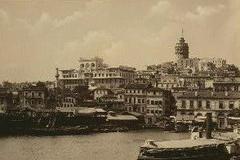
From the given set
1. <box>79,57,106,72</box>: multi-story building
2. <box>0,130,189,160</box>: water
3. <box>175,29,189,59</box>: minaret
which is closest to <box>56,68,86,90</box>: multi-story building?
<box>79,57,106,72</box>: multi-story building

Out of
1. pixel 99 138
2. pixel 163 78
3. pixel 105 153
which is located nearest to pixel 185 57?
pixel 163 78

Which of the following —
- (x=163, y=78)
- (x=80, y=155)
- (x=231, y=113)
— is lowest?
(x=80, y=155)

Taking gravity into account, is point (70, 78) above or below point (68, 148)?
above

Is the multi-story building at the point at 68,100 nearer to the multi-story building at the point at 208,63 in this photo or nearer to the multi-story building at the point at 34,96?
the multi-story building at the point at 34,96

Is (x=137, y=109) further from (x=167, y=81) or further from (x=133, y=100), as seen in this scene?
(x=167, y=81)

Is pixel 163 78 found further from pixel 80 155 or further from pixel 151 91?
pixel 80 155

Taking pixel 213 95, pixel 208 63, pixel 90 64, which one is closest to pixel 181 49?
pixel 208 63
